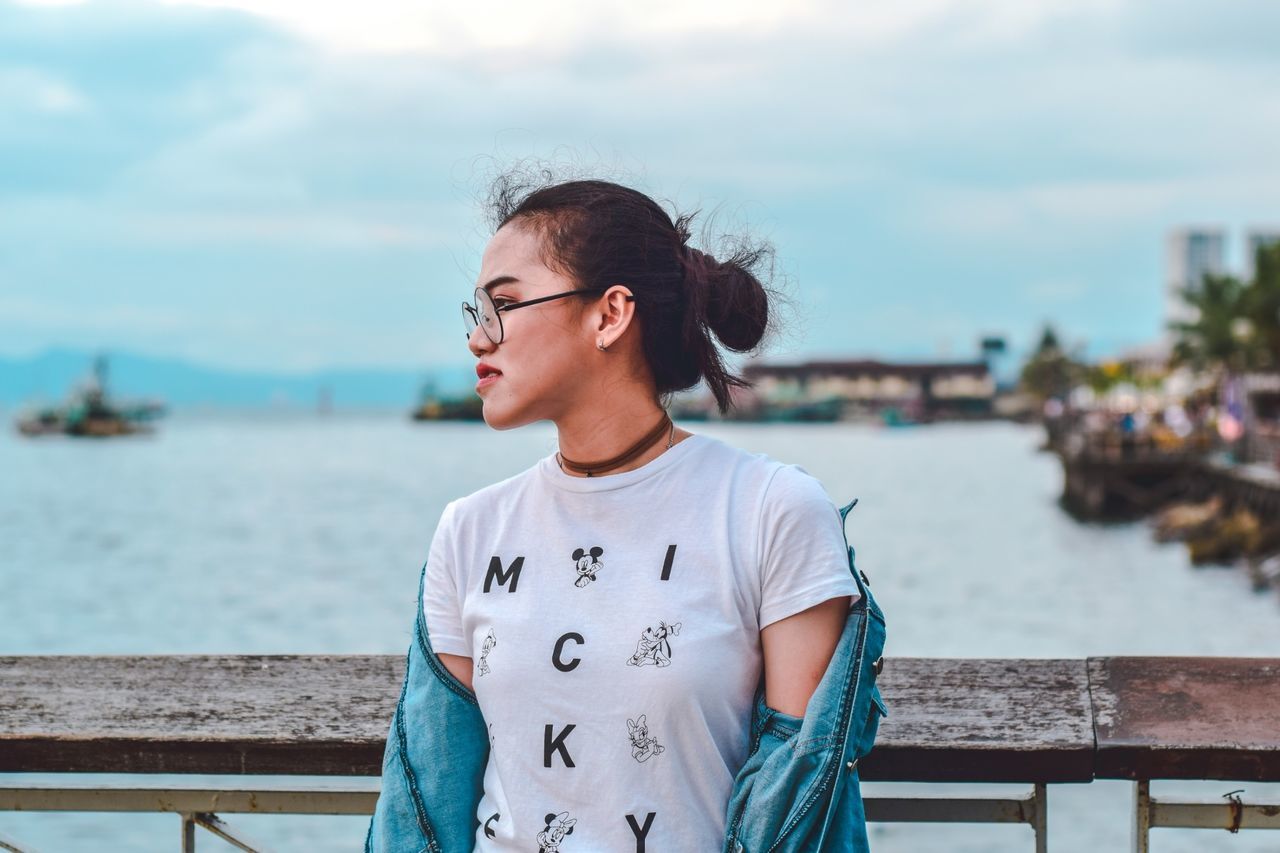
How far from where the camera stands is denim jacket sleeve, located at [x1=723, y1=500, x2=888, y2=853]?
1.92 m

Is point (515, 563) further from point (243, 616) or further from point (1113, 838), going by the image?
point (243, 616)

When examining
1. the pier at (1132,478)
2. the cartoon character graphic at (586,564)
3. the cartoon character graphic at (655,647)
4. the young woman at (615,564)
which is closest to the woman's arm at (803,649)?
the young woman at (615,564)

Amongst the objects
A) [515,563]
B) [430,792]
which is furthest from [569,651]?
[430,792]

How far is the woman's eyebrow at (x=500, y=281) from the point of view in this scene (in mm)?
2180

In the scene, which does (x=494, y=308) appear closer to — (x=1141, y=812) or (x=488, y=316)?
(x=488, y=316)

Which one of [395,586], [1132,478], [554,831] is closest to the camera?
[554,831]

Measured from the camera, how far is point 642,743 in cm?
202

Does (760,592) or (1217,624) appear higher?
(760,592)

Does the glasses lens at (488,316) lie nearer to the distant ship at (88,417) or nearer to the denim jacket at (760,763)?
the denim jacket at (760,763)

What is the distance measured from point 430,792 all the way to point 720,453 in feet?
2.17

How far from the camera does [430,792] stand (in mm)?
2141

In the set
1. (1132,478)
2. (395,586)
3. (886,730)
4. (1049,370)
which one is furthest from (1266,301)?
(1049,370)

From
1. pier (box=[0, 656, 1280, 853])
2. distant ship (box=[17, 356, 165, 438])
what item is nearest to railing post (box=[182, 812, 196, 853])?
pier (box=[0, 656, 1280, 853])

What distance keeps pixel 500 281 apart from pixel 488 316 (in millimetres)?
56
